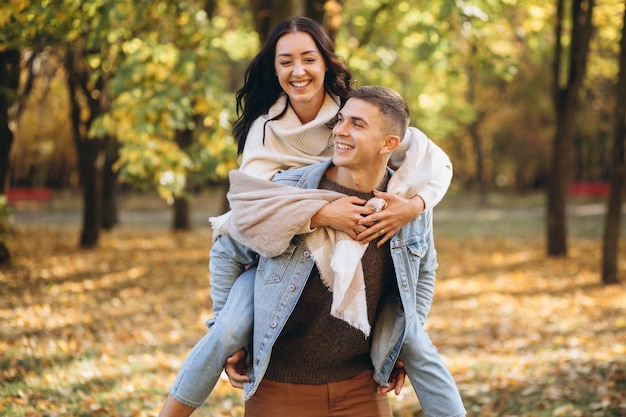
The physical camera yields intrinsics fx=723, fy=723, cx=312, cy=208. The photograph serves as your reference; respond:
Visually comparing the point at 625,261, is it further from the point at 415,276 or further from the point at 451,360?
the point at 415,276

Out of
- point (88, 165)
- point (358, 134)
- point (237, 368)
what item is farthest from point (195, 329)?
point (88, 165)

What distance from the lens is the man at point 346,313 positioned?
293 centimetres

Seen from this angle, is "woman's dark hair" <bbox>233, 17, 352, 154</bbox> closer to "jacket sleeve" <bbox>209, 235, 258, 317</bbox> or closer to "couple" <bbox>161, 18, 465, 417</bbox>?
"couple" <bbox>161, 18, 465, 417</bbox>

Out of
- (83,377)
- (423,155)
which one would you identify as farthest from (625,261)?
(423,155)

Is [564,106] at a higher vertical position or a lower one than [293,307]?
higher

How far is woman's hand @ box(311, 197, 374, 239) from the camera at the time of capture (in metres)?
2.89

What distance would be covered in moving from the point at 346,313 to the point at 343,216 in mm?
387

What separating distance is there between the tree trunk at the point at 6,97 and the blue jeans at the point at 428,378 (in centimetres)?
864

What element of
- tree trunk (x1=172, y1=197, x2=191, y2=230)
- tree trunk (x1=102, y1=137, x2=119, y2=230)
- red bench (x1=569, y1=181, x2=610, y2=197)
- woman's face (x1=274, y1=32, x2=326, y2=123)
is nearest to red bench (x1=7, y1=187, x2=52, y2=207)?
tree trunk (x1=102, y1=137, x2=119, y2=230)

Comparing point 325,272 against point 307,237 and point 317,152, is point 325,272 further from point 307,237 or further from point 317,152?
point 317,152

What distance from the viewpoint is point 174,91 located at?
32.3ft

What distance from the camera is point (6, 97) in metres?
11.1

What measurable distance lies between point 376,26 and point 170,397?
14.0m

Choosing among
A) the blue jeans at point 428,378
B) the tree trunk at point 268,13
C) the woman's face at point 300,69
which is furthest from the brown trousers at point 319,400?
the tree trunk at point 268,13
